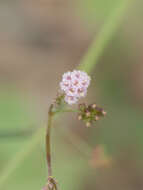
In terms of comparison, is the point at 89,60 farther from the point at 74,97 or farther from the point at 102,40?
the point at 74,97

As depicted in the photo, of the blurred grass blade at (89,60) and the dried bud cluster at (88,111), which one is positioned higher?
the blurred grass blade at (89,60)

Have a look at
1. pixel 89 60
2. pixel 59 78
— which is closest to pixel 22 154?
pixel 89 60

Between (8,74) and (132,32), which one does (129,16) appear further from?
(8,74)

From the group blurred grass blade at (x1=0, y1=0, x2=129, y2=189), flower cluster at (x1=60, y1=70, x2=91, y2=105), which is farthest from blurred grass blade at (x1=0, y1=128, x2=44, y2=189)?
flower cluster at (x1=60, y1=70, x2=91, y2=105)

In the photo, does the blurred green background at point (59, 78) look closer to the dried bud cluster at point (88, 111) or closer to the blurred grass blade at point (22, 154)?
the blurred grass blade at point (22, 154)

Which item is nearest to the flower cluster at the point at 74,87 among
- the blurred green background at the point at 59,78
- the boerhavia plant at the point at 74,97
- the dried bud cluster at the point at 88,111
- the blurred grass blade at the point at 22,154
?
the boerhavia plant at the point at 74,97
